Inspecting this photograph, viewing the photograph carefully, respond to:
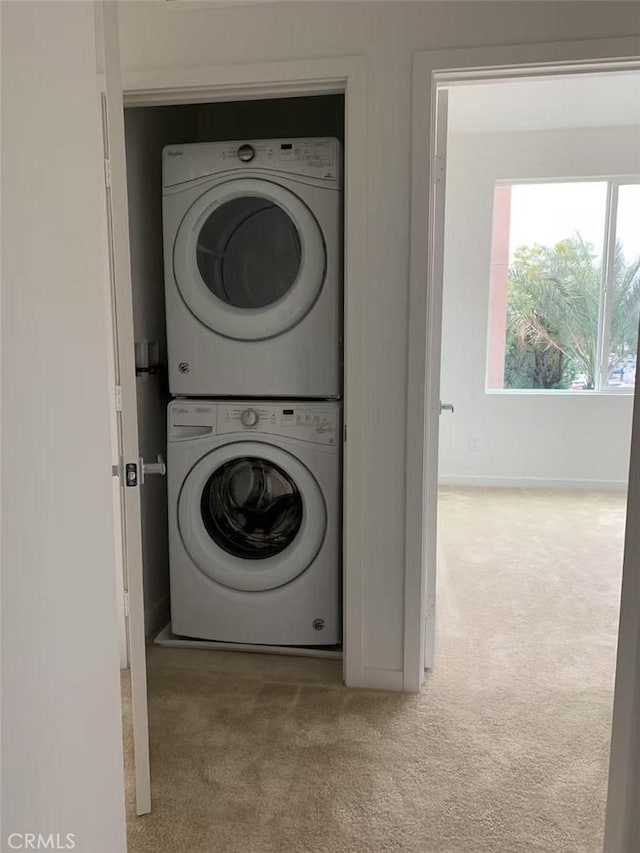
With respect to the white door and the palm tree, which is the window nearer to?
the palm tree

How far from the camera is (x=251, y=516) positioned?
2748mm

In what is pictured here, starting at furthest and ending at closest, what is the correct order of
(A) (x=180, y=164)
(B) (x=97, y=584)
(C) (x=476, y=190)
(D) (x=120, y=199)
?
1. (C) (x=476, y=190)
2. (A) (x=180, y=164)
3. (D) (x=120, y=199)
4. (B) (x=97, y=584)

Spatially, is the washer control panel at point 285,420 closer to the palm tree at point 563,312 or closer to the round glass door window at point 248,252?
the round glass door window at point 248,252

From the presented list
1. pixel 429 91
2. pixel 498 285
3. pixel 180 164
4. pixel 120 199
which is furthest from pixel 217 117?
pixel 498 285

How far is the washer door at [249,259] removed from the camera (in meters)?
2.45

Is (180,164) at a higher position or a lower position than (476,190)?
lower

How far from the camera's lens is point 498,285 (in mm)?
5242

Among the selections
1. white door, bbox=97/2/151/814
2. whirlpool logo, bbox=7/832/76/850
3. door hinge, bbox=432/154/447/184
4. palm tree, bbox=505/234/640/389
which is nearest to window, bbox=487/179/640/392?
palm tree, bbox=505/234/640/389

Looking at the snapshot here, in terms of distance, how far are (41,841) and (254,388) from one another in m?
1.78

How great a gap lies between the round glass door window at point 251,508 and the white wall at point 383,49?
1.58ft

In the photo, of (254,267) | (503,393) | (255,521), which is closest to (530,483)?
(503,393)

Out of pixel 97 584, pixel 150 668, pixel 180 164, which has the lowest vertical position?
pixel 150 668

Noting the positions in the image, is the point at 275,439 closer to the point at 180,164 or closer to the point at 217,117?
the point at 180,164

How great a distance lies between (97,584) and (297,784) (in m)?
1.07
